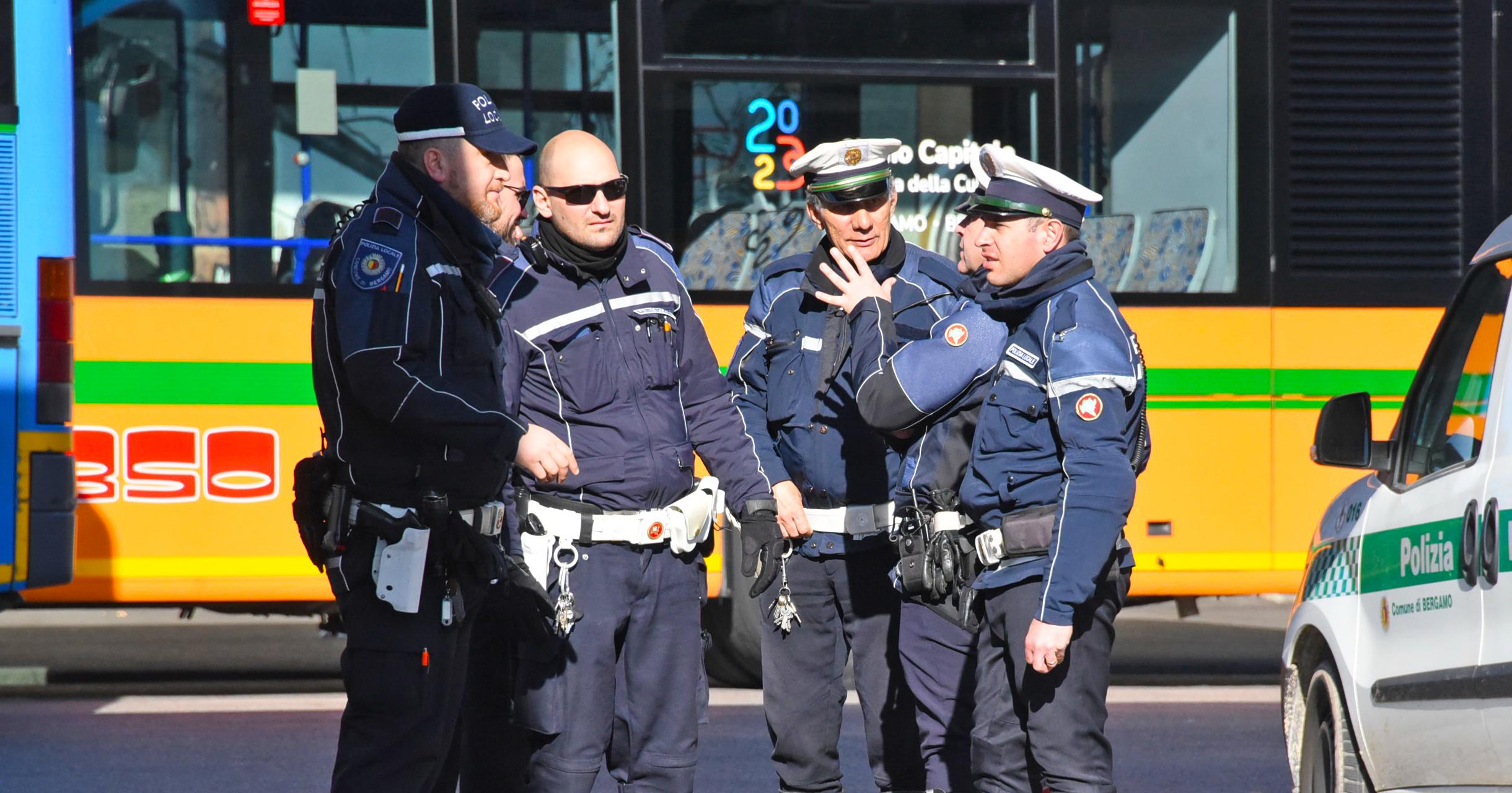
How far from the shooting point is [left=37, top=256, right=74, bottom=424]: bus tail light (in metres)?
6.29

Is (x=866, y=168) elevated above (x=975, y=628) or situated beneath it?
elevated above

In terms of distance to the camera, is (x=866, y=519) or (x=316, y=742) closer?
(x=866, y=519)

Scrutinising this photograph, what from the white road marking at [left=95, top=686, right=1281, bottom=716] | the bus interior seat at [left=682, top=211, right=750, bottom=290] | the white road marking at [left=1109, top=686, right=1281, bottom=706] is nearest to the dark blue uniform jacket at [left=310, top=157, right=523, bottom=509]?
the bus interior seat at [left=682, top=211, right=750, bottom=290]

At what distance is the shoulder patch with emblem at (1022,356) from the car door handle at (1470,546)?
0.97 meters

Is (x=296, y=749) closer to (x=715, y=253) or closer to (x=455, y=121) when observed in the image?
(x=715, y=253)

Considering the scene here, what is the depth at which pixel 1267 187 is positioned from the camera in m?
7.67

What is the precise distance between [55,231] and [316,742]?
2.12 metres

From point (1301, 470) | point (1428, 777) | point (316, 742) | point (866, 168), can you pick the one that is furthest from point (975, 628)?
point (1301, 470)

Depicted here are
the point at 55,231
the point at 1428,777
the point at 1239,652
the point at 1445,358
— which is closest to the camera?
the point at 1428,777

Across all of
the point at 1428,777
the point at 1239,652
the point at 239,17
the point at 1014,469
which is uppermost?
the point at 239,17

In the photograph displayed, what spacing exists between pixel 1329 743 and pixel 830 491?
1453 millimetres

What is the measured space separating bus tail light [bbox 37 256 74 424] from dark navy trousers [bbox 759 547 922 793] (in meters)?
2.96

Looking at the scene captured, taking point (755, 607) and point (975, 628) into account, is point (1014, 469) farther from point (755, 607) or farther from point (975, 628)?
point (755, 607)

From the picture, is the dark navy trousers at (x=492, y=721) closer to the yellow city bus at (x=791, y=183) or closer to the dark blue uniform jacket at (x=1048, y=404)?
the dark blue uniform jacket at (x=1048, y=404)
